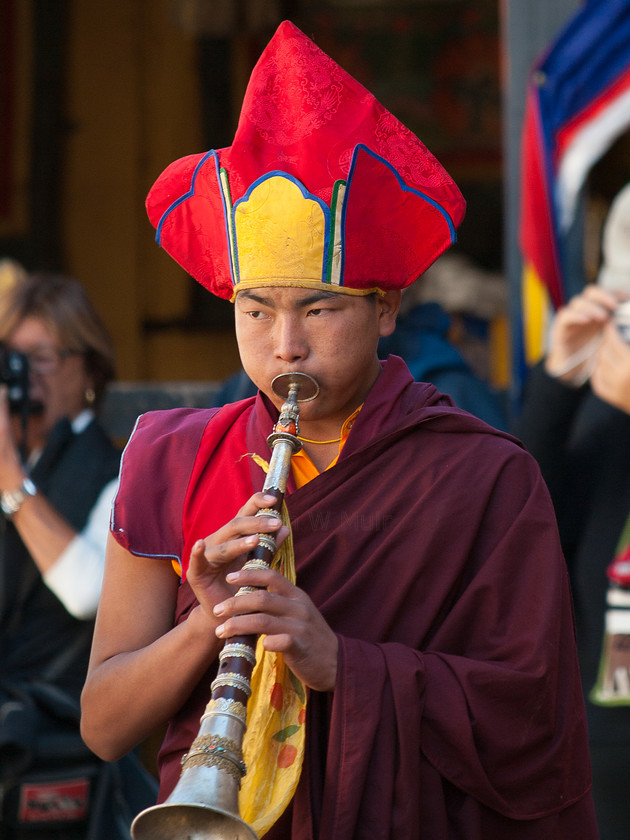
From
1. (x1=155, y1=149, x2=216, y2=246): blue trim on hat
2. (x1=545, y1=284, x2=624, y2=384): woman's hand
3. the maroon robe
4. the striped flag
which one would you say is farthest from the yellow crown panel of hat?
the striped flag

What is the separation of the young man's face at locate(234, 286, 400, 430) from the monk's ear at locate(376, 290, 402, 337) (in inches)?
2.3

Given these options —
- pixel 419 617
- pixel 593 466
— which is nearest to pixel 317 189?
pixel 419 617

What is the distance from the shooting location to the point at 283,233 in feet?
Result: 5.97

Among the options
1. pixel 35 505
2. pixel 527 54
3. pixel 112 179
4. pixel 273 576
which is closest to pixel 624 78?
pixel 527 54

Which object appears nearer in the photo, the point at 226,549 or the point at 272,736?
the point at 226,549

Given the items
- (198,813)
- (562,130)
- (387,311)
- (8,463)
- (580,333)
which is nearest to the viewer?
(198,813)

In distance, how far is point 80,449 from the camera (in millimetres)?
3518

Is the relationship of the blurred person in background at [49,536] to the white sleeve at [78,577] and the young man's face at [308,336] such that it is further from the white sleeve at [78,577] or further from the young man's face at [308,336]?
the young man's face at [308,336]

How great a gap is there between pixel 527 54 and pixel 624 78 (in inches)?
21.5

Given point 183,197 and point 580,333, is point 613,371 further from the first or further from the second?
point 183,197

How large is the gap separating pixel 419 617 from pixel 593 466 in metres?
1.69

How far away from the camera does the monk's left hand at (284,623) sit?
5.26ft

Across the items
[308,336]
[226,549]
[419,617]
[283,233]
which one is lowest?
[419,617]

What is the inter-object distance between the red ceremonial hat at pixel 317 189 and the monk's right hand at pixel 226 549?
0.38m
